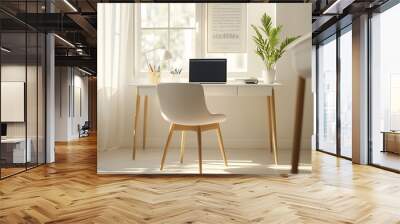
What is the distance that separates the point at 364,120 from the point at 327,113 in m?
1.50

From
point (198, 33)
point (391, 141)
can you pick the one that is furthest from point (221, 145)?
point (391, 141)

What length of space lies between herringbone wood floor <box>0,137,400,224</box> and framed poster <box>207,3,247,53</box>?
1.34m

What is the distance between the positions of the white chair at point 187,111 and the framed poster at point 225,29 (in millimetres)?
468

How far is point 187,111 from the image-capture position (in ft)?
13.4

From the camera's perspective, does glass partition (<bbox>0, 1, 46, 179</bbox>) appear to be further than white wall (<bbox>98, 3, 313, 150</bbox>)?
Yes

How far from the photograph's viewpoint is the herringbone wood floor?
2498 mm

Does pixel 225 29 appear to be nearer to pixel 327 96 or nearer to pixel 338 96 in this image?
pixel 338 96

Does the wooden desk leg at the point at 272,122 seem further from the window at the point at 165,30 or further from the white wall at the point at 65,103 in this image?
the white wall at the point at 65,103

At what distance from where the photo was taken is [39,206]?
281 cm

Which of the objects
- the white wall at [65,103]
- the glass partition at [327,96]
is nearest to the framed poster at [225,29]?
the glass partition at [327,96]

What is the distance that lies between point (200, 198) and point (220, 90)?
1341mm

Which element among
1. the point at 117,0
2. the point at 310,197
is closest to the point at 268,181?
the point at 310,197

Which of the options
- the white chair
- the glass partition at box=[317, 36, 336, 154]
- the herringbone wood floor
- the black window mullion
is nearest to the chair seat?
the white chair

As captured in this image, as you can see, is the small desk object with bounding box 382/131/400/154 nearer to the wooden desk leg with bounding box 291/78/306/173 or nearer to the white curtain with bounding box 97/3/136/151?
the white curtain with bounding box 97/3/136/151
